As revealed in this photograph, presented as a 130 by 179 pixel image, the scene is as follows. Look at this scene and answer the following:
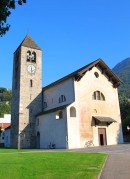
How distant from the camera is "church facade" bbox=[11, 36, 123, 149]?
1398 inches

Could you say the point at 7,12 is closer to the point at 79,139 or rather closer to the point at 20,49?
the point at 79,139

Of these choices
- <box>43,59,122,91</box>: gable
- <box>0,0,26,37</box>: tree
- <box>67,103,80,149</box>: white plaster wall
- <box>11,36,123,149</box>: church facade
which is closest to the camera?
<box>0,0,26,37</box>: tree

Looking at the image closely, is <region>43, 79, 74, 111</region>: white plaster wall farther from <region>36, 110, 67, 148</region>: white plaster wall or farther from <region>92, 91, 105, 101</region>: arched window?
A: <region>92, 91, 105, 101</region>: arched window

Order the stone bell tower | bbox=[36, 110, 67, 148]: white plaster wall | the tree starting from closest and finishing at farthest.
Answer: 1. the tree
2. bbox=[36, 110, 67, 148]: white plaster wall
3. the stone bell tower

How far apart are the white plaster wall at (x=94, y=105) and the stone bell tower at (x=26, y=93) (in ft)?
32.7

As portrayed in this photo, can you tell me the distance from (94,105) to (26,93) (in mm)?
12616

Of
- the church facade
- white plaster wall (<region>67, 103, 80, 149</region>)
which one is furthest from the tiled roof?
white plaster wall (<region>67, 103, 80, 149</region>)

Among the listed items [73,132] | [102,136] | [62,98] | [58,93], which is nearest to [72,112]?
[73,132]

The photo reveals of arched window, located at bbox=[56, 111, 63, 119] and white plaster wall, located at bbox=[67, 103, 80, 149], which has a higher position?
arched window, located at bbox=[56, 111, 63, 119]

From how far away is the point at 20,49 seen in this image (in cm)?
4553

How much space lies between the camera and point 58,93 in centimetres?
4088

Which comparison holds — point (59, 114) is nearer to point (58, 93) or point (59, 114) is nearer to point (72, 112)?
point (72, 112)

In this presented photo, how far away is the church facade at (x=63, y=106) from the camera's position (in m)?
35.5

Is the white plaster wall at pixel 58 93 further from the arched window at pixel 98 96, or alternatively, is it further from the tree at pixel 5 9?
the tree at pixel 5 9
